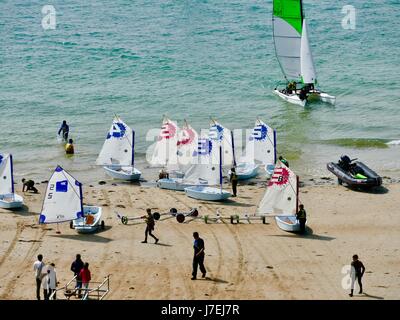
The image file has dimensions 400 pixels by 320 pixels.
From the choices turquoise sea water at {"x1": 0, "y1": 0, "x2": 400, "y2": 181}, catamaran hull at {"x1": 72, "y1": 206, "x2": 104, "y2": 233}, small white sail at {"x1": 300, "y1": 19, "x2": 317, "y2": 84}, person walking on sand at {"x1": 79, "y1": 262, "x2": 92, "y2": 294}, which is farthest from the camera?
small white sail at {"x1": 300, "y1": 19, "x2": 317, "y2": 84}

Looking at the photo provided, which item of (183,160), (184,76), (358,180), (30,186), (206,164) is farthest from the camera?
(184,76)

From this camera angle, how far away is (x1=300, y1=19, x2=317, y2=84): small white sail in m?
55.9

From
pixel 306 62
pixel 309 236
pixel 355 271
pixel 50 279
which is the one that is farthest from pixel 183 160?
pixel 306 62

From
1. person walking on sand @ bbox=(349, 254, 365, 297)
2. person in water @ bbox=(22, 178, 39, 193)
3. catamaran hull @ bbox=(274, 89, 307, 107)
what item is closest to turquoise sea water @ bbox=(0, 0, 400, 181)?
catamaran hull @ bbox=(274, 89, 307, 107)

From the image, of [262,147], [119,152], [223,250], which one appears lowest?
[223,250]

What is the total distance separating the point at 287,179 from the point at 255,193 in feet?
16.8

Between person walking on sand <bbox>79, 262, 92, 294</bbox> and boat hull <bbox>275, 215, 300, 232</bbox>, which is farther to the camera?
boat hull <bbox>275, 215, 300, 232</bbox>

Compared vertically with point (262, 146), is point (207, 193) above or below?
below

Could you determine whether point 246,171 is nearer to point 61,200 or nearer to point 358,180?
point 358,180

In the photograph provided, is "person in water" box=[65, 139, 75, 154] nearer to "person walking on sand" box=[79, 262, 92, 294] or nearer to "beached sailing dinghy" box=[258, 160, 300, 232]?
"beached sailing dinghy" box=[258, 160, 300, 232]

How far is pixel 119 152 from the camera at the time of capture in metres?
38.6

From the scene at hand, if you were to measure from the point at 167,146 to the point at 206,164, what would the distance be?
4.38m

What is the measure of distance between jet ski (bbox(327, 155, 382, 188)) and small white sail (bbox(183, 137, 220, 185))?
5.71 m
